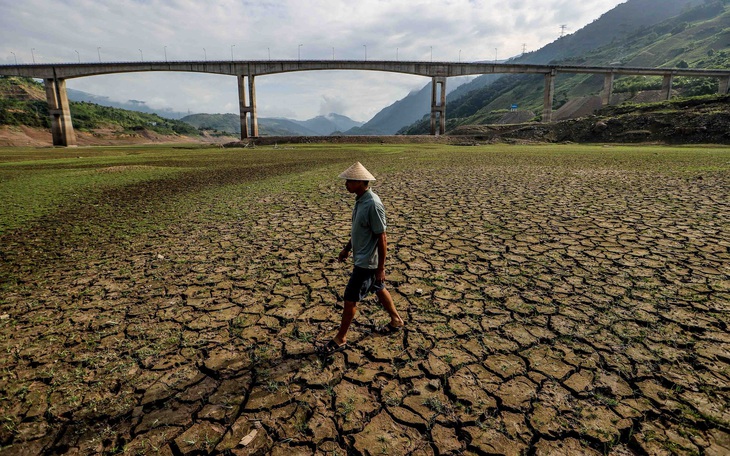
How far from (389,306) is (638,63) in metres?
182

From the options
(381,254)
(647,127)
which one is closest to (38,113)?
(381,254)

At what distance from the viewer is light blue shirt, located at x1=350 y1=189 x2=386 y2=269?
3.51 m

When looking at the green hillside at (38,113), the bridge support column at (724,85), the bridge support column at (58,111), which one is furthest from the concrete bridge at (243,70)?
the bridge support column at (724,85)

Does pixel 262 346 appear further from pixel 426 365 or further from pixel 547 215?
pixel 547 215

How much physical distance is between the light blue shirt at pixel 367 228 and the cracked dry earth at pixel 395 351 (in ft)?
3.46

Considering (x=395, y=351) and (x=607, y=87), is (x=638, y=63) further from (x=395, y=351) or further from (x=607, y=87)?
(x=395, y=351)

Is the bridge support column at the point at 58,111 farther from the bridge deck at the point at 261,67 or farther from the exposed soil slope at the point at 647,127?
the exposed soil slope at the point at 647,127

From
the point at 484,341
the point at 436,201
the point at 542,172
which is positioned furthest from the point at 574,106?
the point at 484,341

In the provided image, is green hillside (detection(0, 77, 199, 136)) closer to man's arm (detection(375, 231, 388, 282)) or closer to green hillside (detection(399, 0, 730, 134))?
man's arm (detection(375, 231, 388, 282))

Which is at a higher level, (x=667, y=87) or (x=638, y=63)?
(x=638, y=63)

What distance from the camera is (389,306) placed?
13.3 feet

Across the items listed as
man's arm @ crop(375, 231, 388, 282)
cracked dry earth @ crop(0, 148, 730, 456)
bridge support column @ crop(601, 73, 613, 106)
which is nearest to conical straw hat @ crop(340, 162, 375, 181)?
man's arm @ crop(375, 231, 388, 282)

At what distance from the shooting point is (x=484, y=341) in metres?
3.99

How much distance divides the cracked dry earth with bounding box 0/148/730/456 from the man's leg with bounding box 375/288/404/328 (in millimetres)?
225
